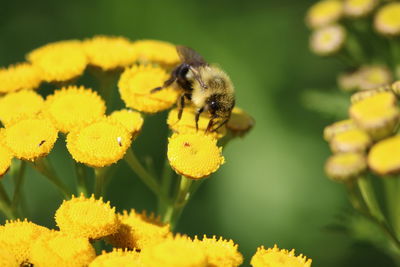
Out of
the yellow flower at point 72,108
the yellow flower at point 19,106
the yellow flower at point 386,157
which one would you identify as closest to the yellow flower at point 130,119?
the yellow flower at point 72,108

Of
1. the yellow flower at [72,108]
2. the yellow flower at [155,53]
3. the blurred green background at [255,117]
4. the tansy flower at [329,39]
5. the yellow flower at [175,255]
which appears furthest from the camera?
the blurred green background at [255,117]

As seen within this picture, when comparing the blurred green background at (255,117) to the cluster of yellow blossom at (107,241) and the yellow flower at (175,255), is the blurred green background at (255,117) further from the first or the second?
the yellow flower at (175,255)

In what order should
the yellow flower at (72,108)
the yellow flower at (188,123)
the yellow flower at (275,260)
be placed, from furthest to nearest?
the yellow flower at (188,123)
the yellow flower at (72,108)
the yellow flower at (275,260)

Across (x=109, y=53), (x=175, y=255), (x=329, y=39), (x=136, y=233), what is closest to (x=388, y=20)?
(x=329, y=39)

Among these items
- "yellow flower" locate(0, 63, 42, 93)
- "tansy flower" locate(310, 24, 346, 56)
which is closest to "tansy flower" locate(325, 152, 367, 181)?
"tansy flower" locate(310, 24, 346, 56)

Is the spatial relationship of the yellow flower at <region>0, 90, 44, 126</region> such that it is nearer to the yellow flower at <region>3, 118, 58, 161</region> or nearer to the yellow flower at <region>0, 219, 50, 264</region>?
the yellow flower at <region>3, 118, 58, 161</region>

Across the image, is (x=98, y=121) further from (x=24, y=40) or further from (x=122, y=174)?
(x=24, y=40)

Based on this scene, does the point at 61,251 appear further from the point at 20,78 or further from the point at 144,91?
the point at 20,78
